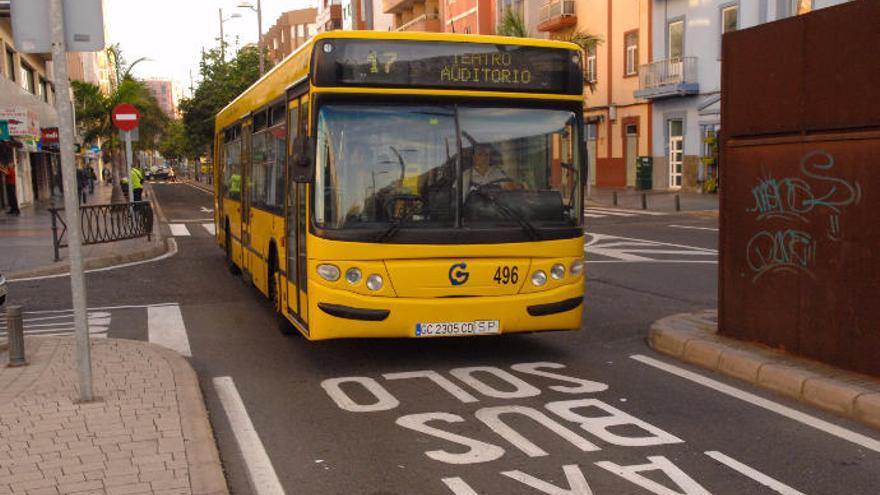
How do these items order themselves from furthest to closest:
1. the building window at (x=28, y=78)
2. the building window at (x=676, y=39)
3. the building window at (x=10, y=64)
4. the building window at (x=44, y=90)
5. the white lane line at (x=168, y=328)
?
1. the building window at (x=44, y=90)
2. the building window at (x=28, y=78)
3. the building window at (x=676, y=39)
4. the building window at (x=10, y=64)
5. the white lane line at (x=168, y=328)

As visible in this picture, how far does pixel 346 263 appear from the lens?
23.1ft

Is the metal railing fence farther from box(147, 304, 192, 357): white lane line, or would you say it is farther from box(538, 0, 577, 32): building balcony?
box(538, 0, 577, 32): building balcony

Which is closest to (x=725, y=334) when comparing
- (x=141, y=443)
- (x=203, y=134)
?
(x=141, y=443)

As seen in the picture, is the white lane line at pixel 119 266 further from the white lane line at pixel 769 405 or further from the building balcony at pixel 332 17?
the building balcony at pixel 332 17

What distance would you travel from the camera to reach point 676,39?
119 ft

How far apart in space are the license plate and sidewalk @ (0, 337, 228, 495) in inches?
71.7

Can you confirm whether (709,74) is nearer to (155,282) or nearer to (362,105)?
(155,282)

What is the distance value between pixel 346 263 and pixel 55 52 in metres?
2.58

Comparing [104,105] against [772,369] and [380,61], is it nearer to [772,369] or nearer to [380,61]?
[380,61]

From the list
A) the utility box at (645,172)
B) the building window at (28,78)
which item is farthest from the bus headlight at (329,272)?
the building window at (28,78)

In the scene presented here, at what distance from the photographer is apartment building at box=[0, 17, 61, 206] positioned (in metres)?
21.9

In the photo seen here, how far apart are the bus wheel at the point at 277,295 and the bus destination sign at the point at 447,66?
2.57 metres

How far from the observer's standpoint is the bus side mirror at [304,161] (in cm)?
698

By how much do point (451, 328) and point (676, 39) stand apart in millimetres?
32040
